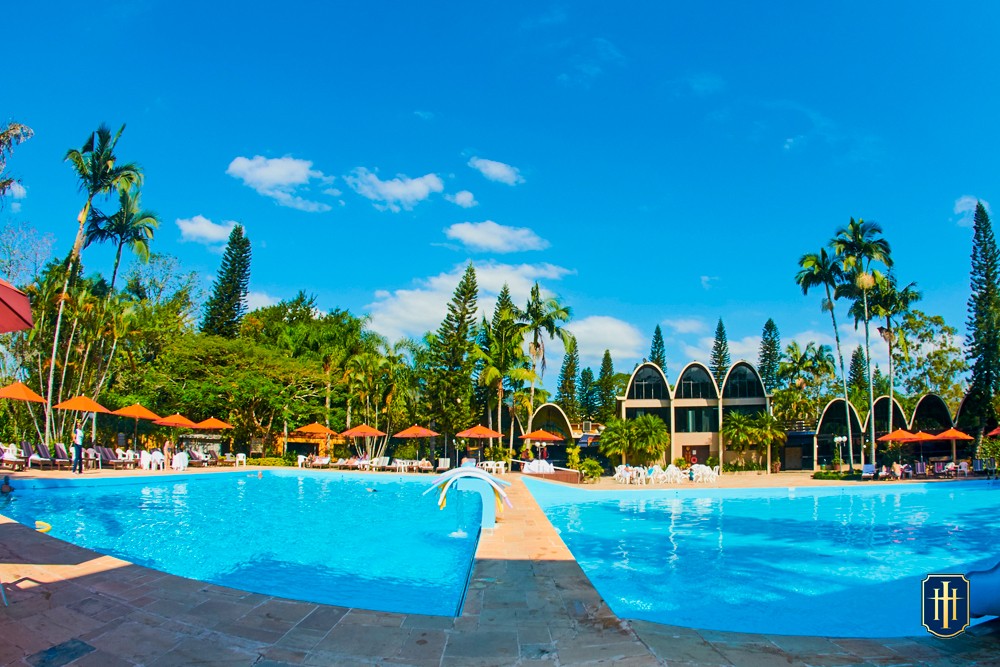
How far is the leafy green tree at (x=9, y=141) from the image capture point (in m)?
11.7

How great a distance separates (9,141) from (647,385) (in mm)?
23799

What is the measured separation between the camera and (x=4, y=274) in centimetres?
2130

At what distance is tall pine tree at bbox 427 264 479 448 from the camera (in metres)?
26.0

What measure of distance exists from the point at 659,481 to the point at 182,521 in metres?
13.6

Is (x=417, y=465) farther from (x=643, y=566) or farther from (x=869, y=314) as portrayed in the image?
(x=869, y=314)

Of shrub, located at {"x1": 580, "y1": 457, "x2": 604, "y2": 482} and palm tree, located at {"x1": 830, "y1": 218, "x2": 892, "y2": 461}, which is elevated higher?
palm tree, located at {"x1": 830, "y1": 218, "x2": 892, "y2": 461}

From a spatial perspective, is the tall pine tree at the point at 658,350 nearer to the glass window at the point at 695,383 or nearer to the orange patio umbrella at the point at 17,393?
the glass window at the point at 695,383

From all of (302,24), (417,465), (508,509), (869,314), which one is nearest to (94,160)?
(302,24)

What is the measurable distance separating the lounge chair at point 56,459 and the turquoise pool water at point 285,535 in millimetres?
2570

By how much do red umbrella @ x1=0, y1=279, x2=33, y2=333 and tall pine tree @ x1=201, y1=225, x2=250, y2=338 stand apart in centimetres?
3383

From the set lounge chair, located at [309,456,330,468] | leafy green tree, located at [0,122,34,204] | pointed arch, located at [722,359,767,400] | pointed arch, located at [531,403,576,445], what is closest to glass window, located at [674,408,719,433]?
pointed arch, located at [722,359,767,400]

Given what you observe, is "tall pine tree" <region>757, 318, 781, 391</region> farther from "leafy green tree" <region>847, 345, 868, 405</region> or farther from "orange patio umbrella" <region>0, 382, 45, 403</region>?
"orange patio umbrella" <region>0, 382, 45, 403</region>

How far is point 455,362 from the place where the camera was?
1063 inches

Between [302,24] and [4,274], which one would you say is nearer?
[302,24]
